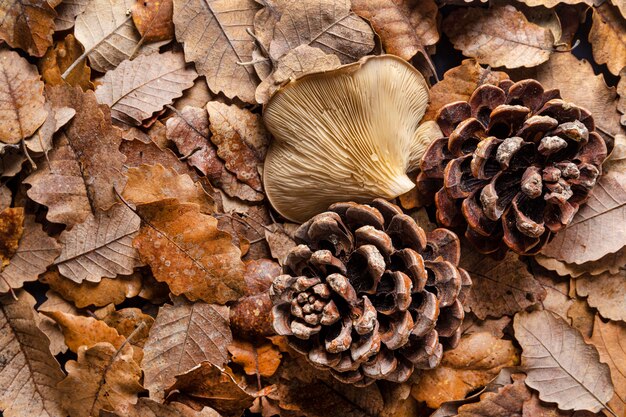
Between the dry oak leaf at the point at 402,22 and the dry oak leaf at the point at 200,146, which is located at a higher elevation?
the dry oak leaf at the point at 402,22

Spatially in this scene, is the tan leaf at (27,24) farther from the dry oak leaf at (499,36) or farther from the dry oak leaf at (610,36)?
the dry oak leaf at (610,36)

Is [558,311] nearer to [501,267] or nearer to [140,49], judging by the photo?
[501,267]

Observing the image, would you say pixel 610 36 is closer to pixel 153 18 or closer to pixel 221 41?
pixel 221 41

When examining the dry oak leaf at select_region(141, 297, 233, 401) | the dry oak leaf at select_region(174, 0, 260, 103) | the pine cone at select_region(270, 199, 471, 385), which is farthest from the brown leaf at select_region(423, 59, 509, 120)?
the dry oak leaf at select_region(141, 297, 233, 401)

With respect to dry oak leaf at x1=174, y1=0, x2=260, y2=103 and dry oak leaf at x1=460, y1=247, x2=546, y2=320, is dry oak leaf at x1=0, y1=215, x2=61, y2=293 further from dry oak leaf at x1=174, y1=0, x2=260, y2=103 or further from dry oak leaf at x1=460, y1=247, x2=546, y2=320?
dry oak leaf at x1=460, y1=247, x2=546, y2=320

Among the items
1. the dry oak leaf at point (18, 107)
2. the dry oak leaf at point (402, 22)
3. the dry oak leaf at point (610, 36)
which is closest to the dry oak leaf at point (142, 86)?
the dry oak leaf at point (18, 107)

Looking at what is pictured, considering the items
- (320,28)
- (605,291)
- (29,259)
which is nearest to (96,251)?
(29,259)
